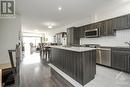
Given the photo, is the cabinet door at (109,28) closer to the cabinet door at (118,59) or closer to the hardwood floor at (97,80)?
the cabinet door at (118,59)

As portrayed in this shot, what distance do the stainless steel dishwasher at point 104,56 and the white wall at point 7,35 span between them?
430 centimetres

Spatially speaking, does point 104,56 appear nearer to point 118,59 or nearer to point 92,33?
point 118,59

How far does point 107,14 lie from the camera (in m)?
4.62

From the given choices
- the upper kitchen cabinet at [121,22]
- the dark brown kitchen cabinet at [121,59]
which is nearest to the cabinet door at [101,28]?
the upper kitchen cabinet at [121,22]

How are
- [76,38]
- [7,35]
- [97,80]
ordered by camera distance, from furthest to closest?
[76,38] → [7,35] → [97,80]

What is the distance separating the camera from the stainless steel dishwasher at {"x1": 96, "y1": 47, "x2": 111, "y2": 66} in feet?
13.3

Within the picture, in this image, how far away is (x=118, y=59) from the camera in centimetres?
364

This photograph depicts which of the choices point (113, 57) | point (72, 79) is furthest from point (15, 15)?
point (113, 57)

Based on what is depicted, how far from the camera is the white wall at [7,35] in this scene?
4.28 metres

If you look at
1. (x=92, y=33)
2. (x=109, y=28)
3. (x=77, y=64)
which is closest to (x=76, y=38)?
(x=92, y=33)

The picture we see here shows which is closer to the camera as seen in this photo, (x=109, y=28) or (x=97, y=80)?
(x=97, y=80)

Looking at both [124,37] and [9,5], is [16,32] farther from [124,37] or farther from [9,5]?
[124,37]

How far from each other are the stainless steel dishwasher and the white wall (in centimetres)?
430

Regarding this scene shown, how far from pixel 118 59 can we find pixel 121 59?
123mm
